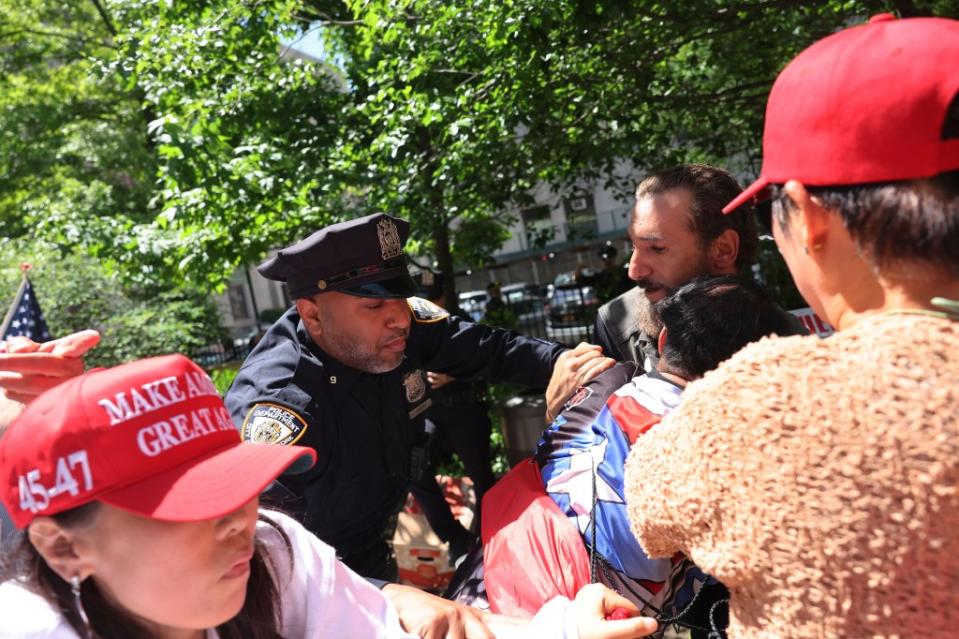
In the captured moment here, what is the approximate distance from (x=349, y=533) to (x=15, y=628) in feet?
5.07

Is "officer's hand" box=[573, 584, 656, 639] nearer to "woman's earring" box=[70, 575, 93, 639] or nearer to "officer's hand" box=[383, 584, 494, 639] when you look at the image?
"officer's hand" box=[383, 584, 494, 639]

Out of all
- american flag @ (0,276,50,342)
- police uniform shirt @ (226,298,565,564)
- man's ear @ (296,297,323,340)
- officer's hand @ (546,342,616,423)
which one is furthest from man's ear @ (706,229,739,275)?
american flag @ (0,276,50,342)

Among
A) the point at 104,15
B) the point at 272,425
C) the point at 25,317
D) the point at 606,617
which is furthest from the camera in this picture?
the point at 104,15

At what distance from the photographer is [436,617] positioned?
1775 millimetres

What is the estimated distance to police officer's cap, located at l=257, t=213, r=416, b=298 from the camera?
9.06 ft

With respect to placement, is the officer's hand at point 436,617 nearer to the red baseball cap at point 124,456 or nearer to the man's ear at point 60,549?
the red baseball cap at point 124,456

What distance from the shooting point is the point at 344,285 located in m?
2.77

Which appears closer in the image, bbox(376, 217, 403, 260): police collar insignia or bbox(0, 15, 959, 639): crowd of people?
bbox(0, 15, 959, 639): crowd of people

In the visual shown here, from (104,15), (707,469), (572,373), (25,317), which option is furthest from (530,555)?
(104,15)

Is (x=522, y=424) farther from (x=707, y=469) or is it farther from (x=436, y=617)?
(x=707, y=469)

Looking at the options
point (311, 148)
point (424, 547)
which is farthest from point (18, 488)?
point (311, 148)

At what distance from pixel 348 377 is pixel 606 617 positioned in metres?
1.52

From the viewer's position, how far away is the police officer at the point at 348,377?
261cm

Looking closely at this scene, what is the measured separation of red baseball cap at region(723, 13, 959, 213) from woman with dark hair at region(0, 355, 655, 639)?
3.00ft
